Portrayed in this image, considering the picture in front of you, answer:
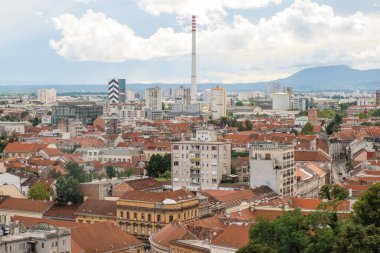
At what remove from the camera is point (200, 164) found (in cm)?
6812

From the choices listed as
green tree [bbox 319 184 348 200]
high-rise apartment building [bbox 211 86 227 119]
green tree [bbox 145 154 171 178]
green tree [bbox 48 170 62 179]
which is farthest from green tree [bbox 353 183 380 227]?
high-rise apartment building [bbox 211 86 227 119]

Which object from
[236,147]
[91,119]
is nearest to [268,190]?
[236,147]

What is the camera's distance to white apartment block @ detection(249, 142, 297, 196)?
60.8 meters

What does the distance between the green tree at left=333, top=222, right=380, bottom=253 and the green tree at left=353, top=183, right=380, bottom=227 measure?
3.96 metres

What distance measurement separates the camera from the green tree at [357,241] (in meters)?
28.6

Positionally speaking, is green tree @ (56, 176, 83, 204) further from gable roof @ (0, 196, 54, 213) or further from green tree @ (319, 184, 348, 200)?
green tree @ (319, 184, 348, 200)

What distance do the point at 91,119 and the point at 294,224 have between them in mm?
140768

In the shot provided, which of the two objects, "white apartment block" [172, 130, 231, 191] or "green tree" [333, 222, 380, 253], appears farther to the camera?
"white apartment block" [172, 130, 231, 191]

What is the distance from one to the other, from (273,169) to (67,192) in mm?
16677

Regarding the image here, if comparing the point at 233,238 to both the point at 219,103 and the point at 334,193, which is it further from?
the point at 219,103

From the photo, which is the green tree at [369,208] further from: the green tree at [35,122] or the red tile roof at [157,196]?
the green tree at [35,122]

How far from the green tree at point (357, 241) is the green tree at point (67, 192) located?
3242 centimetres

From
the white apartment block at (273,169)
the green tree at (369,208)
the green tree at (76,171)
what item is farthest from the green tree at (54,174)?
the green tree at (369,208)

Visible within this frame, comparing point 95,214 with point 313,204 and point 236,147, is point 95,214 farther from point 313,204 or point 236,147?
point 236,147
